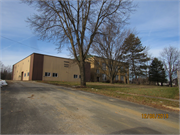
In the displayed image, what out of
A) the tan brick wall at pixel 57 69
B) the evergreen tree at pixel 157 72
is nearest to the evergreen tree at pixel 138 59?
the evergreen tree at pixel 157 72

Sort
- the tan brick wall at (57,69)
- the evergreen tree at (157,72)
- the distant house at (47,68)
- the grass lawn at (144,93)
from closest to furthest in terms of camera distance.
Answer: the grass lawn at (144,93)
the distant house at (47,68)
the tan brick wall at (57,69)
the evergreen tree at (157,72)

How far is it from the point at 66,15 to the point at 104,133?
14912 mm

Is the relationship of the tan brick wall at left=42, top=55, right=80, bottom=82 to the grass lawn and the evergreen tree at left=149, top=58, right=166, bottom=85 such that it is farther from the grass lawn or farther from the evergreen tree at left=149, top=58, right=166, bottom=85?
the evergreen tree at left=149, top=58, right=166, bottom=85

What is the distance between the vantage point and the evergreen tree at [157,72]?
42844mm

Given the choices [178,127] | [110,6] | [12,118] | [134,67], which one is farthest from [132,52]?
[12,118]

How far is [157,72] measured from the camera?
43469mm

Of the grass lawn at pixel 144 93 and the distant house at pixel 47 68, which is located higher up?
the distant house at pixel 47 68

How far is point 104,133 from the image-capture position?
3268 millimetres

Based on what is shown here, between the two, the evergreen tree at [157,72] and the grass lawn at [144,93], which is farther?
the evergreen tree at [157,72]

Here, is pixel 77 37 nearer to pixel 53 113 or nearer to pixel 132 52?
Answer: pixel 53 113

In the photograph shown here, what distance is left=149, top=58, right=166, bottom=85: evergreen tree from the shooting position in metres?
42.8

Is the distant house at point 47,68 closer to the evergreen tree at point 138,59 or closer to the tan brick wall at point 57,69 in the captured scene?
the tan brick wall at point 57,69

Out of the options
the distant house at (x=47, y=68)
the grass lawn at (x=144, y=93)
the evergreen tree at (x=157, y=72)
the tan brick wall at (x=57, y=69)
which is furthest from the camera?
the evergreen tree at (x=157, y=72)

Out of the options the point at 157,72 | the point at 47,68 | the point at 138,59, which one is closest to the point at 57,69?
the point at 47,68
